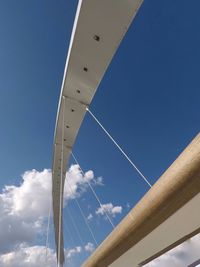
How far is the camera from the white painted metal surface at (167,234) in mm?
1661

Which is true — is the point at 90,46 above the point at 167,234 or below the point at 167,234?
above

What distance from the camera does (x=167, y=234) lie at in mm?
2039

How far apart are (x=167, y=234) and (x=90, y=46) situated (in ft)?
16.4

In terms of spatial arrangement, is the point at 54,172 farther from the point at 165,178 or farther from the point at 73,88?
the point at 165,178

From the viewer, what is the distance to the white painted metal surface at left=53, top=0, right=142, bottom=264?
17.9 ft

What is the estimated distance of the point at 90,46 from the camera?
6.28 metres

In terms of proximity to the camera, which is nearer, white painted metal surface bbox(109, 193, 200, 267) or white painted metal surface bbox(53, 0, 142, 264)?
white painted metal surface bbox(109, 193, 200, 267)

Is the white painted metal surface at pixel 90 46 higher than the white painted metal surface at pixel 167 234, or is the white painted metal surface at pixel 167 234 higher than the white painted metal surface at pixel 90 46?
the white painted metal surface at pixel 90 46

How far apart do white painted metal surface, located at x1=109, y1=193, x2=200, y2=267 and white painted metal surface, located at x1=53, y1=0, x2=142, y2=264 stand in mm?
4383

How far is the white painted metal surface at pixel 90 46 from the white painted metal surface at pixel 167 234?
4383 millimetres

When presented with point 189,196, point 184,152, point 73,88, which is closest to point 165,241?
point 189,196

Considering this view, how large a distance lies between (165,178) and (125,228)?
60 cm

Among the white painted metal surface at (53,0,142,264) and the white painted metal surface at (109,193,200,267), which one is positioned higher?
the white painted metal surface at (53,0,142,264)

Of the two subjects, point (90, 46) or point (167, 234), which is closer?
point (167, 234)
